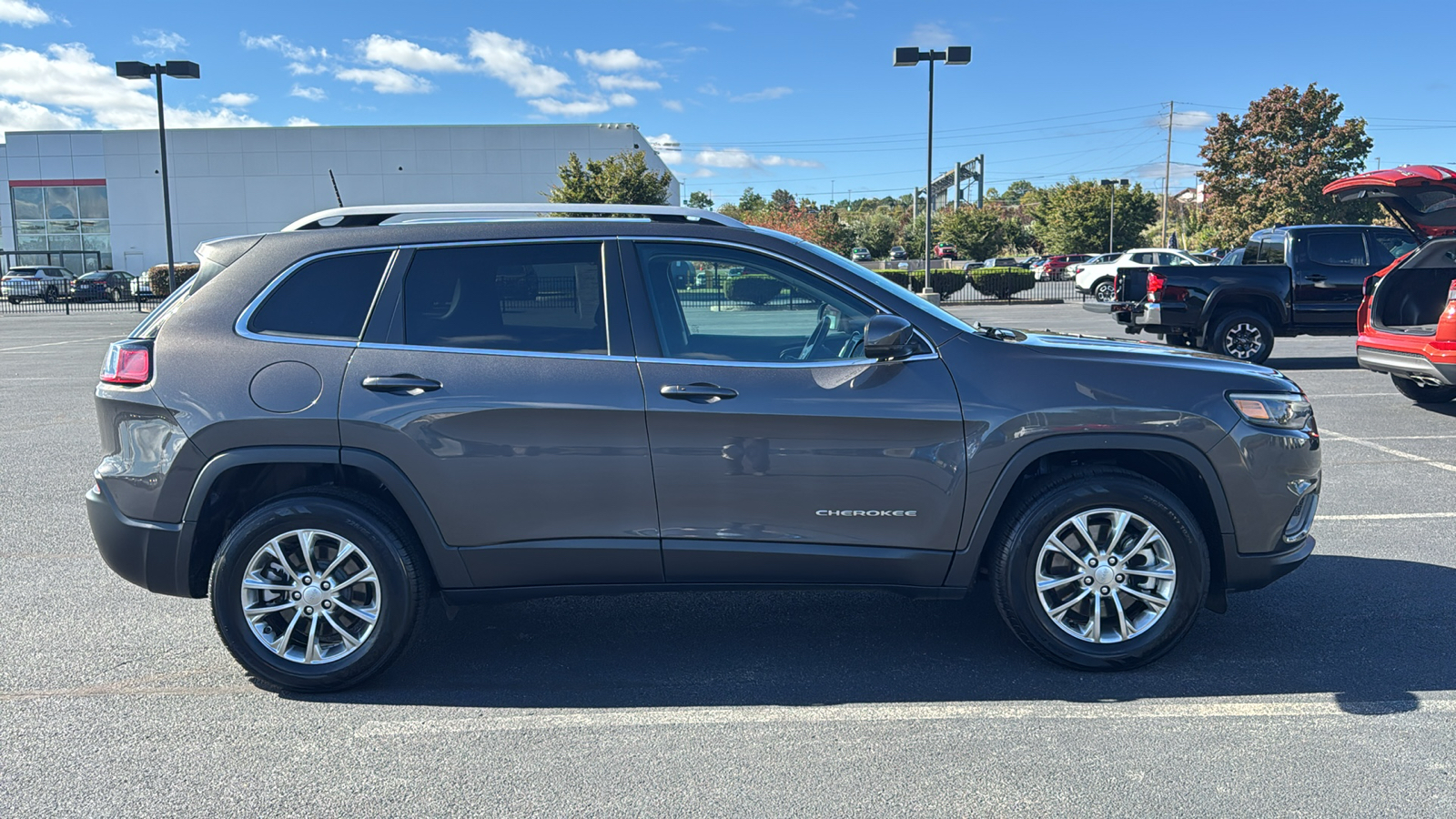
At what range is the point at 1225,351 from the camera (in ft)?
44.4

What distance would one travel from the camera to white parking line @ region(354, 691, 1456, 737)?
11.6 ft

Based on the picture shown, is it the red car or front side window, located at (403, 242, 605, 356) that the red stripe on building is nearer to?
the red car

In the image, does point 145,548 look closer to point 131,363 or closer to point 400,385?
point 131,363

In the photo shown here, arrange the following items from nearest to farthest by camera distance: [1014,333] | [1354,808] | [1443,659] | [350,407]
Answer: [1354,808], [350,407], [1443,659], [1014,333]

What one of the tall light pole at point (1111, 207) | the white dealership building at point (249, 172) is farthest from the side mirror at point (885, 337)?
the tall light pole at point (1111, 207)

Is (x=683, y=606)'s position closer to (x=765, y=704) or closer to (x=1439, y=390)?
(x=765, y=704)

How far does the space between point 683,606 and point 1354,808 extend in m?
2.75

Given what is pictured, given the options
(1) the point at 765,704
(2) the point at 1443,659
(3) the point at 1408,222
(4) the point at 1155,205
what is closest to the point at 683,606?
(1) the point at 765,704

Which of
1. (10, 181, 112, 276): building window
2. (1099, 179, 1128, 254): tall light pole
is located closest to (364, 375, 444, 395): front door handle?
(10, 181, 112, 276): building window

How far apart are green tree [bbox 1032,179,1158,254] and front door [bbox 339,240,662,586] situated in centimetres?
7328

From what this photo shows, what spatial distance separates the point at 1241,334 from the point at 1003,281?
894 inches

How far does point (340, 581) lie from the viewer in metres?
3.78

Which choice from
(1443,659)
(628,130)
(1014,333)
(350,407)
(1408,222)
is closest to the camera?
(350,407)

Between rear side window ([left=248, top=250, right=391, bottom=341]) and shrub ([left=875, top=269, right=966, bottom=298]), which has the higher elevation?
shrub ([left=875, top=269, right=966, bottom=298])
